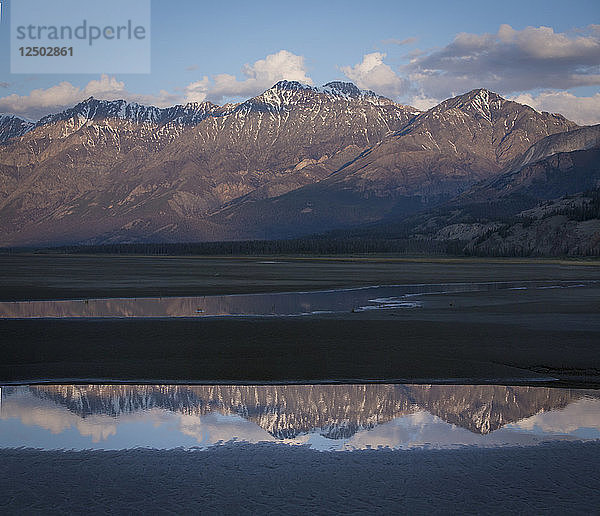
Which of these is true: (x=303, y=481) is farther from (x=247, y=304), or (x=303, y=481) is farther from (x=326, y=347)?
(x=247, y=304)

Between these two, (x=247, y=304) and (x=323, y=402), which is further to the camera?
(x=247, y=304)

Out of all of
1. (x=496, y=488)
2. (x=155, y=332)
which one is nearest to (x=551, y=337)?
(x=155, y=332)

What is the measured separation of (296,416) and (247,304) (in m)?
31.9

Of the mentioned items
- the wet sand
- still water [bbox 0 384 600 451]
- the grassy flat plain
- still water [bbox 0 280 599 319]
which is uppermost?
still water [bbox 0 280 599 319]

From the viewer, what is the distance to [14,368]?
25.2 m

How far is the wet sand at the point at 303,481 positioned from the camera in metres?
12.8

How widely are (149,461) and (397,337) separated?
19.7 metres

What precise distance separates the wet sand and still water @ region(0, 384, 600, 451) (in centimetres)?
80

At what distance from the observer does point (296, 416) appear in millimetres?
18953

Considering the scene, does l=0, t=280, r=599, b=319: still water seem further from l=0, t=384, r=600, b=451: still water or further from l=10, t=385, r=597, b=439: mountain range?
l=0, t=384, r=600, b=451: still water

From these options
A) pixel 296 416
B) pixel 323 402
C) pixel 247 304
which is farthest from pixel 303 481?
pixel 247 304

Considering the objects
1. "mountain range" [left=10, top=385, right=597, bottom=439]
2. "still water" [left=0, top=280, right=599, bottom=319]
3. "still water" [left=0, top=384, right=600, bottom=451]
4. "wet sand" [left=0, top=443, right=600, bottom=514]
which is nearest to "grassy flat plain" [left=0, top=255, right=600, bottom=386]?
"mountain range" [left=10, top=385, right=597, bottom=439]

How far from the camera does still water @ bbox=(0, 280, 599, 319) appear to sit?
1734 inches

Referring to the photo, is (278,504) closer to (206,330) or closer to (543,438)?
(543,438)
